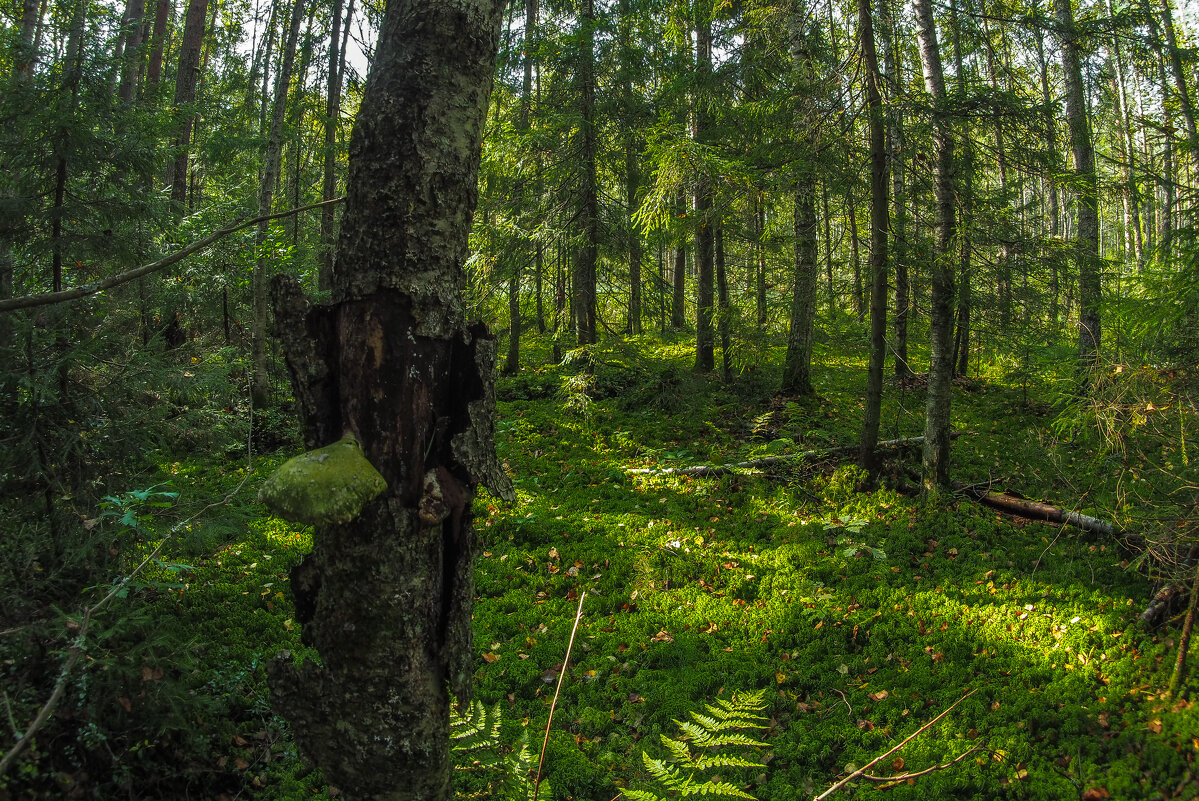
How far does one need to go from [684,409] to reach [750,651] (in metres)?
5.37

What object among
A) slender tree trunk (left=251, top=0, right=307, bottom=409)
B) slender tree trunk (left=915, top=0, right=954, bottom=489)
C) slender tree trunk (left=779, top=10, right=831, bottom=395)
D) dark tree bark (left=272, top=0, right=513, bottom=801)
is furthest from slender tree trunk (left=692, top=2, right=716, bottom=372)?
slender tree trunk (left=251, top=0, right=307, bottom=409)

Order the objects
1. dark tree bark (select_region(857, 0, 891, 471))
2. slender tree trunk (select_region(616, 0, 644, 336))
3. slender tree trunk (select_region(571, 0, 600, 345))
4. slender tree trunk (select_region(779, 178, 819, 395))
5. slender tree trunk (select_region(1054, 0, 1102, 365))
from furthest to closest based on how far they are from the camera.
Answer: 1. slender tree trunk (select_region(616, 0, 644, 336))
2. slender tree trunk (select_region(571, 0, 600, 345))
3. slender tree trunk (select_region(779, 178, 819, 395))
4. dark tree bark (select_region(857, 0, 891, 471))
5. slender tree trunk (select_region(1054, 0, 1102, 365))

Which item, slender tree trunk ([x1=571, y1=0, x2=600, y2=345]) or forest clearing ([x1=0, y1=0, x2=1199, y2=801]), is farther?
slender tree trunk ([x1=571, y1=0, x2=600, y2=345])

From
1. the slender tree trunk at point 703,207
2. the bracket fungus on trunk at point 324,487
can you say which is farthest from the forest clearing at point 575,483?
the slender tree trunk at point 703,207

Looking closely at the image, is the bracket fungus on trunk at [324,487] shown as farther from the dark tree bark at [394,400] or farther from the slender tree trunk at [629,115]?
the slender tree trunk at [629,115]

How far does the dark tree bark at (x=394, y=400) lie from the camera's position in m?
1.56

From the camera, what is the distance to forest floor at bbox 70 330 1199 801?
11.8 feet

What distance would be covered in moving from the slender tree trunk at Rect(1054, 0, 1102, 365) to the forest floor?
2037mm

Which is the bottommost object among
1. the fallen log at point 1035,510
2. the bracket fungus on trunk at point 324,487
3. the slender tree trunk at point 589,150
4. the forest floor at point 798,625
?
the forest floor at point 798,625

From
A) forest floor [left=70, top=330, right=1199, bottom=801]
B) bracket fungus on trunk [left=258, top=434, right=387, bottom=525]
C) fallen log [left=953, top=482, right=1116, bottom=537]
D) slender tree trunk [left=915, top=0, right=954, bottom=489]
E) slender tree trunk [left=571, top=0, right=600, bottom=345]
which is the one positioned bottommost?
forest floor [left=70, top=330, right=1199, bottom=801]

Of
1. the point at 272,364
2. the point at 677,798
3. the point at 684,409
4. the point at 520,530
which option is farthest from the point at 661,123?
the point at 272,364

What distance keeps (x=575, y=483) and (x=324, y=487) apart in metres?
6.52

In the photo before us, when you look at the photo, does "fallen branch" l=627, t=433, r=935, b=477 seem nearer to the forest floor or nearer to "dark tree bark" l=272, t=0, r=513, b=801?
the forest floor

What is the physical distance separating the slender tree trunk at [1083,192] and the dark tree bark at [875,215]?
173cm
